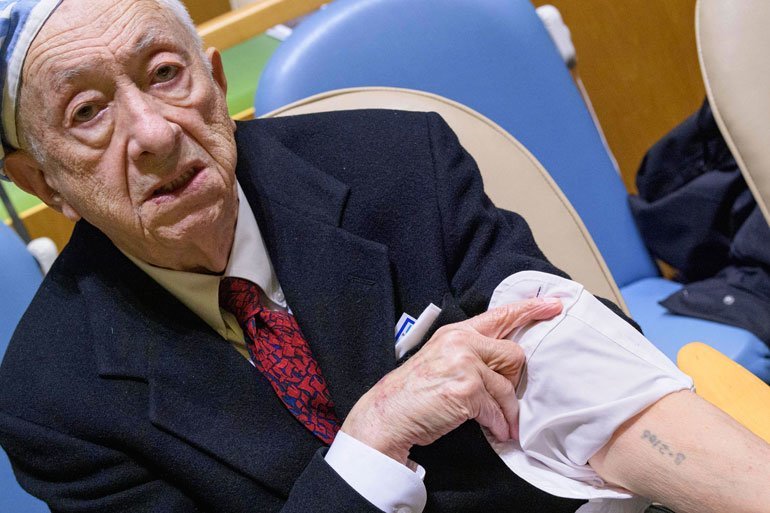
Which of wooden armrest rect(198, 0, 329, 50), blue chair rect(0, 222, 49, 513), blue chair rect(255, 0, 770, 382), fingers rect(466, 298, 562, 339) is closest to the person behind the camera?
fingers rect(466, 298, 562, 339)

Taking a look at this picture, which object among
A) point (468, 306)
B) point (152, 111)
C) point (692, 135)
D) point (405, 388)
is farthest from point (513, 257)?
point (692, 135)

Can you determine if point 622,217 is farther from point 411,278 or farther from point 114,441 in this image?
point 114,441

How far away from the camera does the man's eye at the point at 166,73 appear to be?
4.11 ft

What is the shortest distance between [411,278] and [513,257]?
15cm

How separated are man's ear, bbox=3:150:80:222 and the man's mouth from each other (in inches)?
6.2

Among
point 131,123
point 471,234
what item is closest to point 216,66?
point 131,123

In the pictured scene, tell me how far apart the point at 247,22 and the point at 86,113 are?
741mm

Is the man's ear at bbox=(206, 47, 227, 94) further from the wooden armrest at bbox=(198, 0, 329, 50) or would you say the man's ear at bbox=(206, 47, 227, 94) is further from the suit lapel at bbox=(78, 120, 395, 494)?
the wooden armrest at bbox=(198, 0, 329, 50)

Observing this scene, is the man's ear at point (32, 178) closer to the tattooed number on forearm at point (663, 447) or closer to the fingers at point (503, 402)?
the fingers at point (503, 402)

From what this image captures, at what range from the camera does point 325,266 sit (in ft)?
4.43

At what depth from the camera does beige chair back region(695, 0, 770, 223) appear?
1543mm

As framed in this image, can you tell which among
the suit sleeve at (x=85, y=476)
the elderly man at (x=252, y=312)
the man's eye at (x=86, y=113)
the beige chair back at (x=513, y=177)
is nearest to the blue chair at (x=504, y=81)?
the beige chair back at (x=513, y=177)

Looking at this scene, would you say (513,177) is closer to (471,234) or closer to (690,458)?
(471,234)

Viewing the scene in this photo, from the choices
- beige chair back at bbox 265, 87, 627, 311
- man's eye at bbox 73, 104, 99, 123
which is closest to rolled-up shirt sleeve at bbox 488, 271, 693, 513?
beige chair back at bbox 265, 87, 627, 311
